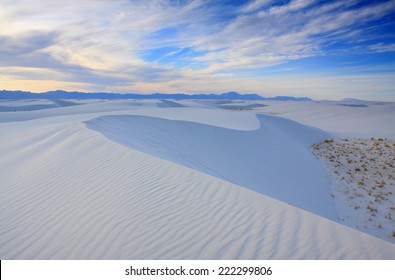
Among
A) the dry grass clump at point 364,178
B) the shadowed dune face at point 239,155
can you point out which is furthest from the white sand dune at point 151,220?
the dry grass clump at point 364,178

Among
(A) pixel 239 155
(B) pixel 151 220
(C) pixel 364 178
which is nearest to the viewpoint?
(B) pixel 151 220

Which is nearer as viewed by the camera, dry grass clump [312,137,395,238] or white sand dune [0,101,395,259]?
white sand dune [0,101,395,259]

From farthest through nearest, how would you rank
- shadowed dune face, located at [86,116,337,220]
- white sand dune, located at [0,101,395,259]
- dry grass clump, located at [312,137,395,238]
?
shadowed dune face, located at [86,116,337,220] → dry grass clump, located at [312,137,395,238] → white sand dune, located at [0,101,395,259]

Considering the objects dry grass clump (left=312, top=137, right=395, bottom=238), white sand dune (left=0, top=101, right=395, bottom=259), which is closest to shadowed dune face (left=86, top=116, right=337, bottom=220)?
dry grass clump (left=312, top=137, right=395, bottom=238)

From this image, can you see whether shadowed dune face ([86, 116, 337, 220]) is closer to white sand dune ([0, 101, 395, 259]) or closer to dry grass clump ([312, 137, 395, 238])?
dry grass clump ([312, 137, 395, 238])

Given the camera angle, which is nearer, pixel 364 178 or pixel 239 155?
pixel 364 178

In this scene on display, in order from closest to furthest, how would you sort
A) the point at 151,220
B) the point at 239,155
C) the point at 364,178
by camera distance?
the point at 151,220 < the point at 364,178 < the point at 239,155

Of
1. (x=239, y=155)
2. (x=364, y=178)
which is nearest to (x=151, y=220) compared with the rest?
(x=239, y=155)

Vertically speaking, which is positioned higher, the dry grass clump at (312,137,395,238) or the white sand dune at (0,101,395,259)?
the white sand dune at (0,101,395,259)

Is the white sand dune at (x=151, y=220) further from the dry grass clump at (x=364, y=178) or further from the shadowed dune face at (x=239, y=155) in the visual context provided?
the dry grass clump at (x=364, y=178)

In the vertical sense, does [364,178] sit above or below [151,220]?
below

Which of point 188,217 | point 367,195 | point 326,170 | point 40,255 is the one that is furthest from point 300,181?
point 40,255

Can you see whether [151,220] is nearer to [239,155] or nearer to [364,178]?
[239,155]
